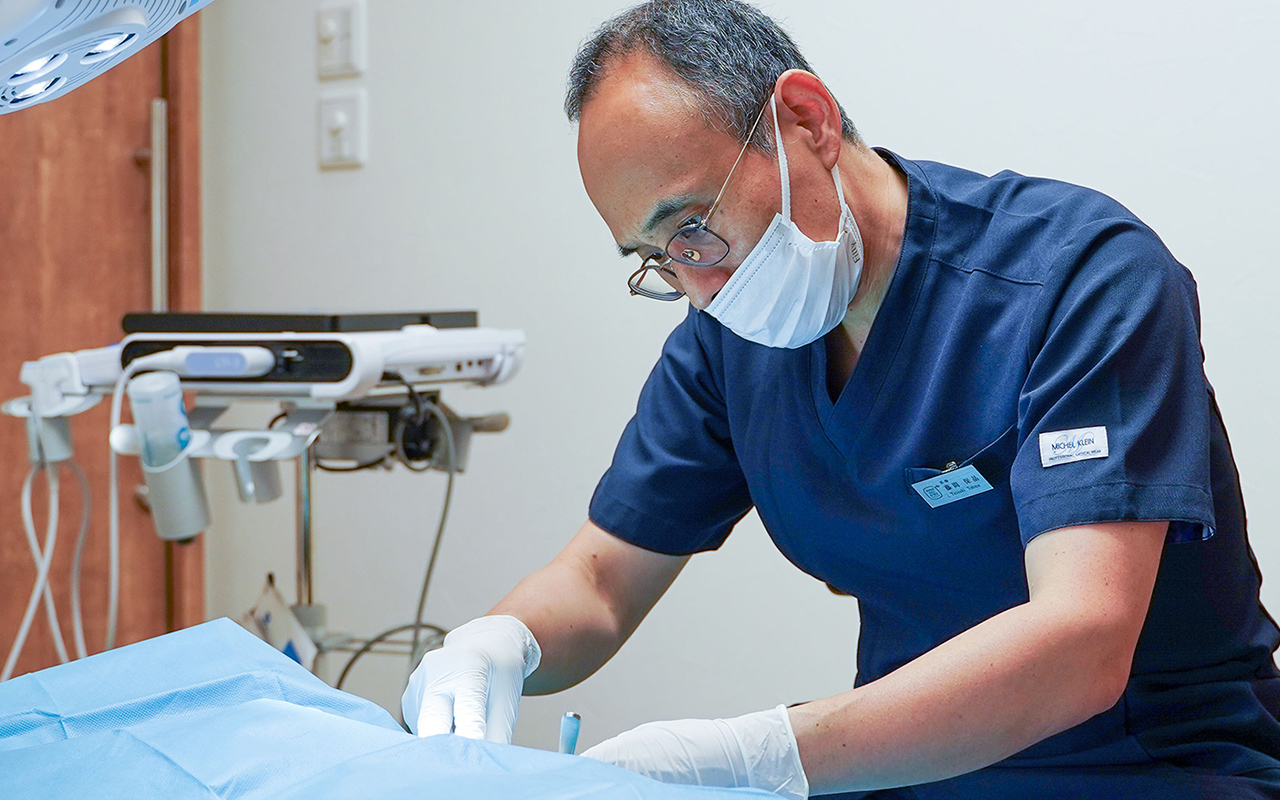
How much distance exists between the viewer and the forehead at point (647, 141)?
94 centimetres

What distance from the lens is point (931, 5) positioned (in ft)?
5.80

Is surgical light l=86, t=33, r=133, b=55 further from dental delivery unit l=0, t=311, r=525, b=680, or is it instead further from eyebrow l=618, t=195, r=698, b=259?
dental delivery unit l=0, t=311, r=525, b=680

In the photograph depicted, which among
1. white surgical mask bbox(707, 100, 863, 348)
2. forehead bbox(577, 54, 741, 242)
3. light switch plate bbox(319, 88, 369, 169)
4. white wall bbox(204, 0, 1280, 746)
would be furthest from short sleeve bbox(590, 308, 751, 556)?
light switch plate bbox(319, 88, 369, 169)

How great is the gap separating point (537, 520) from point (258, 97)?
109cm

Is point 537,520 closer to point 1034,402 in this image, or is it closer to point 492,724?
point 492,724

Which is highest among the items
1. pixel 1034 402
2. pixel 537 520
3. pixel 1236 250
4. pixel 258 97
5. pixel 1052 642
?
pixel 258 97

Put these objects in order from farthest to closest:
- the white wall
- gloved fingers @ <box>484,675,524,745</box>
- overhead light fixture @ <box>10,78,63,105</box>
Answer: the white wall, gloved fingers @ <box>484,675,524,745</box>, overhead light fixture @ <box>10,78,63,105</box>

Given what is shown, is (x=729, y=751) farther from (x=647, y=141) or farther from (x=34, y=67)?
(x=34, y=67)

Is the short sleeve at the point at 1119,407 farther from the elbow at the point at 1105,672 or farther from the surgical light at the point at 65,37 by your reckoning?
the surgical light at the point at 65,37

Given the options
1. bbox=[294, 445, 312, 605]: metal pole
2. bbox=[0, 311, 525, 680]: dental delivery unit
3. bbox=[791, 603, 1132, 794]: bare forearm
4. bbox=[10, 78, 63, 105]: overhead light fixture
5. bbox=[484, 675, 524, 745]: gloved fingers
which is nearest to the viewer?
bbox=[10, 78, 63, 105]: overhead light fixture

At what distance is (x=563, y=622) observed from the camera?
111 centimetres

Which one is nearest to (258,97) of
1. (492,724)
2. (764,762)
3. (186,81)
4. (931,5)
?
(186,81)

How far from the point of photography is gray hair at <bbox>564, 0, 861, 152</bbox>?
948mm

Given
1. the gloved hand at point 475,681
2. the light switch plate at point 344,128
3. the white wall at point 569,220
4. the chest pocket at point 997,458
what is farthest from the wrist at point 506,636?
the light switch plate at point 344,128
